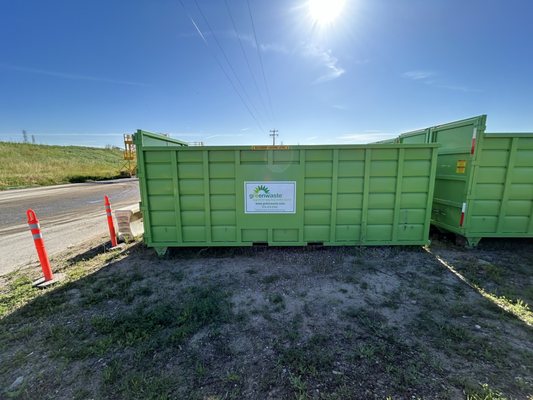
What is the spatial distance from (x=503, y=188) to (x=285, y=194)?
187 inches

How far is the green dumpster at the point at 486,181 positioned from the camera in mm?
4848

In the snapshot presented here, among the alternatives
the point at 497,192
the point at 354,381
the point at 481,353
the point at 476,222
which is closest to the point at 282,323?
the point at 354,381

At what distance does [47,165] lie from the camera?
1101 inches

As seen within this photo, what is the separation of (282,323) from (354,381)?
3.42 feet

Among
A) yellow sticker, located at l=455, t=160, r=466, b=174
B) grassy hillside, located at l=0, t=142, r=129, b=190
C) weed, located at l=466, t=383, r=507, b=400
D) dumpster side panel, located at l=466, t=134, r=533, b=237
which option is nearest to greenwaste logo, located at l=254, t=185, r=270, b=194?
weed, located at l=466, t=383, r=507, b=400

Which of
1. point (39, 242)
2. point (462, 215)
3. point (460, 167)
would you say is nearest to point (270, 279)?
point (39, 242)

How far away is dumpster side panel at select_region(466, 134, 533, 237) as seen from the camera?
15.9ft

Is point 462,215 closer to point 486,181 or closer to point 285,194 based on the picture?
point 486,181

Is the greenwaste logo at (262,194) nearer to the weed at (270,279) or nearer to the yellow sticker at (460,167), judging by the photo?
the weed at (270,279)

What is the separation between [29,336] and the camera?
9.37ft

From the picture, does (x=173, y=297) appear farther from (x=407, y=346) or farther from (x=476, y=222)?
(x=476, y=222)

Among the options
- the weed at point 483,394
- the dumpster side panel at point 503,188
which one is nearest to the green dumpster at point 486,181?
the dumpster side panel at point 503,188

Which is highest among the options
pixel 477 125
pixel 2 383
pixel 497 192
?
pixel 477 125

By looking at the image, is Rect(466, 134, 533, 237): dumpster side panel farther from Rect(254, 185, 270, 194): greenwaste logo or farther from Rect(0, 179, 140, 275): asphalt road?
Rect(0, 179, 140, 275): asphalt road
